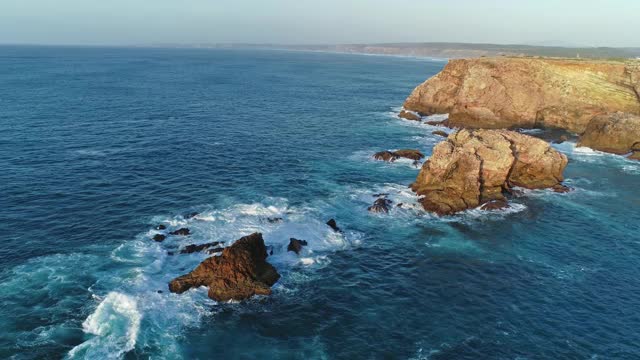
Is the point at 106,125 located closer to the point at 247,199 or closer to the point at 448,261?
the point at 247,199

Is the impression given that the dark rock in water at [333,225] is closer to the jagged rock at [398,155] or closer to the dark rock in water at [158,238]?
the dark rock in water at [158,238]

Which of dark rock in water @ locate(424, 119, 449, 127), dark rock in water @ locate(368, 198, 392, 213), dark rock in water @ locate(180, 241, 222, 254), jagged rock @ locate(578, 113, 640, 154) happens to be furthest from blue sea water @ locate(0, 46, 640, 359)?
dark rock in water @ locate(424, 119, 449, 127)

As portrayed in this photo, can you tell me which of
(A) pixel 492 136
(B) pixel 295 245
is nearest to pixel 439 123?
(A) pixel 492 136

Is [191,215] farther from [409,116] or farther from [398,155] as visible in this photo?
[409,116]

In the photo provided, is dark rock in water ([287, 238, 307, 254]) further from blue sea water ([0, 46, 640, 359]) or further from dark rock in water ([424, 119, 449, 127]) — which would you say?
dark rock in water ([424, 119, 449, 127])

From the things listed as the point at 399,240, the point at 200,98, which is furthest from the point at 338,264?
the point at 200,98

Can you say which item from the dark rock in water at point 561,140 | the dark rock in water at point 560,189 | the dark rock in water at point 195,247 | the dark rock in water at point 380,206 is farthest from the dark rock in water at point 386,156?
the dark rock in water at point 195,247
